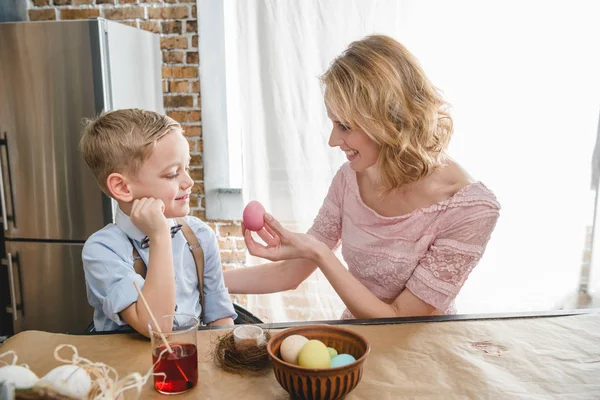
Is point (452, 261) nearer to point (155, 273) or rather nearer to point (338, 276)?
point (338, 276)

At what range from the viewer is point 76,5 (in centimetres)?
289

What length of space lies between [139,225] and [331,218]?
0.78 m

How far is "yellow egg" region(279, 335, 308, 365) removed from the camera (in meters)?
0.89

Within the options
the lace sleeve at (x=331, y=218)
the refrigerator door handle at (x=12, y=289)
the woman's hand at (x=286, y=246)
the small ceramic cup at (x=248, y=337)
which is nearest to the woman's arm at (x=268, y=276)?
the lace sleeve at (x=331, y=218)

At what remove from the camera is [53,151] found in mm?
2428

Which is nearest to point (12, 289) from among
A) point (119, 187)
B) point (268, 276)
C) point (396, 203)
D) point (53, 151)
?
point (53, 151)

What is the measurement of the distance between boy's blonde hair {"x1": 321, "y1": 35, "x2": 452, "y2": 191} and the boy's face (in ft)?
1.63

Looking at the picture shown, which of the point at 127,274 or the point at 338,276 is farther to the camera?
the point at 338,276

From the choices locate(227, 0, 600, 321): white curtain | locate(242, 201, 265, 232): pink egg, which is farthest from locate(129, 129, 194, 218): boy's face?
locate(227, 0, 600, 321): white curtain

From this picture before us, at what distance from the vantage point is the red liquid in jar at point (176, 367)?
903 millimetres

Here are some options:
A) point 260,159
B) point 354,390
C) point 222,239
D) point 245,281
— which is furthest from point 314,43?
point 354,390

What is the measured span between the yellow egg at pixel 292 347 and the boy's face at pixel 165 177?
567mm

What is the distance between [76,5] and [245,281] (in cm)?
211

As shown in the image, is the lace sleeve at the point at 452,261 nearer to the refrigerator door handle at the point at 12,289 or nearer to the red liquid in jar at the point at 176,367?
the red liquid in jar at the point at 176,367
